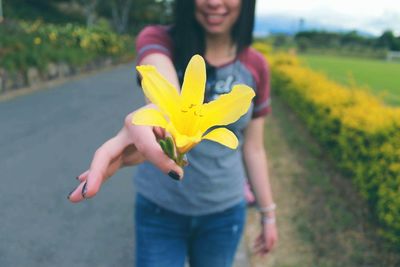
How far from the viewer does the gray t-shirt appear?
1.58m

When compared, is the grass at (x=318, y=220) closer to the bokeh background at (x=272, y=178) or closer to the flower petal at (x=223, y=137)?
the bokeh background at (x=272, y=178)

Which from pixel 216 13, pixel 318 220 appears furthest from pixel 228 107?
pixel 318 220

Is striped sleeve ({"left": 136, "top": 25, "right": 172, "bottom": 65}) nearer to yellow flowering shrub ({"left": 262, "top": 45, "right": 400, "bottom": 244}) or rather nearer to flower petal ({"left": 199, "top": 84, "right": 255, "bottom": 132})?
flower petal ({"left": 199, "top": 84, "right": 255, "bottom": 132})

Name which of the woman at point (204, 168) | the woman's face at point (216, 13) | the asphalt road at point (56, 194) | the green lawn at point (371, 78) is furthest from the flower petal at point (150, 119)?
the green lawn at point (371, 78)

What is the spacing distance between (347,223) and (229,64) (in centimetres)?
290

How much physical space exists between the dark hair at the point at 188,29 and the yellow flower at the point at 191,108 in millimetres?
971

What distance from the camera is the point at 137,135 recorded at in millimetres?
643

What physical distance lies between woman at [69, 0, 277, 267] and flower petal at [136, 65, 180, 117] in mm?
812

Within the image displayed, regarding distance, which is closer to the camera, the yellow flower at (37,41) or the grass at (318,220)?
the grass at (318,220)

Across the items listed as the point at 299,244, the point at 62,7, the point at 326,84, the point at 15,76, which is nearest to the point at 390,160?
the point at 299,244

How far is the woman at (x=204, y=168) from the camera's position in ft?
4.84

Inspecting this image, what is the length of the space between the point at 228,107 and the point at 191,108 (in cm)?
4

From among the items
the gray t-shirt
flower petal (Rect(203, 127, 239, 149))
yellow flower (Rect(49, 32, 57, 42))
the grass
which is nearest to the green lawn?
the grass

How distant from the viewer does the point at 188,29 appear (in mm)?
1489
